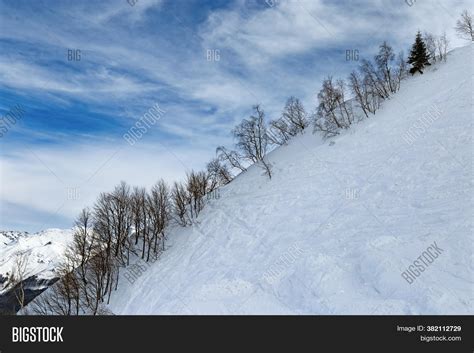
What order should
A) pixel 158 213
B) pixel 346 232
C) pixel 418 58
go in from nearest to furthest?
pixel 346 232 < pixel 158 213 < pixel 418 58

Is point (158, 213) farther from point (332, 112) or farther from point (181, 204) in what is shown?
point (332, 112)

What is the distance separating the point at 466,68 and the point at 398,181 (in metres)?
23.0

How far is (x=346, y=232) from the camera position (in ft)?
63.1

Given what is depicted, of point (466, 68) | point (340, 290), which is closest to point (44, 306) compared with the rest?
point (340, 290)

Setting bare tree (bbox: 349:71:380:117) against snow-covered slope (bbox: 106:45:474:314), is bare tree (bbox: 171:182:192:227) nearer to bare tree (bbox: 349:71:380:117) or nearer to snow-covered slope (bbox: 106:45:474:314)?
snow-covered slope (bbox: 106:45:474:314)

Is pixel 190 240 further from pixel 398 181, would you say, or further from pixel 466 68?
pixel 466 68

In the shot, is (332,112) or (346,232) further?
(332,112)

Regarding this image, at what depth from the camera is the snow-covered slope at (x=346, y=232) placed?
48.3 feet

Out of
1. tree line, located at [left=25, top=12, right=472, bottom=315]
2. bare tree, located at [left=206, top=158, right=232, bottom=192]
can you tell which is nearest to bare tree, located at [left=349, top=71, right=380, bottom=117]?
tree line, located at [left=25, top=12, right=472, bottom=315]

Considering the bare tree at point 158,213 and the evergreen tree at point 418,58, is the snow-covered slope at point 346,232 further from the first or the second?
the evergreen tree at point 418,58

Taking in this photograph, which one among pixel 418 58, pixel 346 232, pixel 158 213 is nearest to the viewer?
pixel 346 232

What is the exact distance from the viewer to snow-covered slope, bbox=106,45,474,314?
14.7 m

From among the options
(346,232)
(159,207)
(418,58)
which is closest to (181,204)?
(159,207)

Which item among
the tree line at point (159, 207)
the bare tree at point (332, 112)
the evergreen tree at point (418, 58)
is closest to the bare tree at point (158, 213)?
the tree line at point (159, 207)
